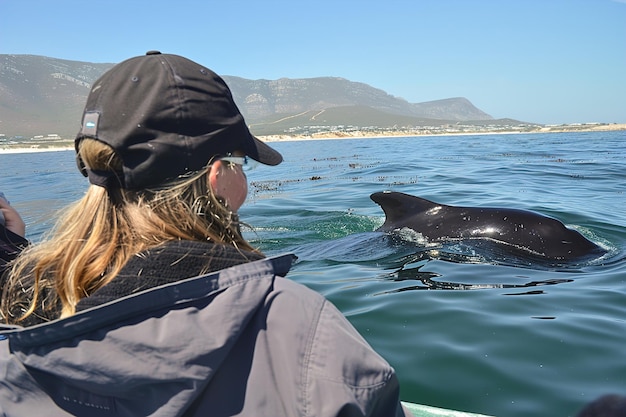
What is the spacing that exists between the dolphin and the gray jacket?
5.86 meters

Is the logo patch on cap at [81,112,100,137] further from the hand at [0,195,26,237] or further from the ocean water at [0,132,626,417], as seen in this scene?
the hand at [0,195,26,237]

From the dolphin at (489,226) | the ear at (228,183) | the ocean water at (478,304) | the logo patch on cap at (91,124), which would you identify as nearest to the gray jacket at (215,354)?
the ear at (228,183)

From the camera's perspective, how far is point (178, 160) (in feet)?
5.97

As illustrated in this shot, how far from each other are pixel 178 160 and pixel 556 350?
→ 3620 millimetres

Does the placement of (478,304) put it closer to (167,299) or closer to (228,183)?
(228,183)

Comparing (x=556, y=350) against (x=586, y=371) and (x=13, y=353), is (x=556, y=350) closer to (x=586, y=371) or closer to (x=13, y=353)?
(x=586, y=371)

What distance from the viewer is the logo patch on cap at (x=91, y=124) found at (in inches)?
72.6

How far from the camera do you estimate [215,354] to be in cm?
145

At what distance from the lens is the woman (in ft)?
4.78

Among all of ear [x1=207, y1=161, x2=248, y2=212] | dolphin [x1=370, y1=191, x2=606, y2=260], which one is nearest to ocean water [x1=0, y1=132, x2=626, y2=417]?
dolphin [x1=370, y1=191, x2=606, y2=260]

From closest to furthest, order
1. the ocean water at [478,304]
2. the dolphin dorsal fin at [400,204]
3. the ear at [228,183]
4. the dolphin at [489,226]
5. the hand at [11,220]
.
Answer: the ear at [228,183], the hand at [11,220], the ocean water at [478,304], the dolphin at [489,226], the dolphin dorsal fin at [400,204]

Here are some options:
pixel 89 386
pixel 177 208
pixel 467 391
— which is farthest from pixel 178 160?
pixel 467 391

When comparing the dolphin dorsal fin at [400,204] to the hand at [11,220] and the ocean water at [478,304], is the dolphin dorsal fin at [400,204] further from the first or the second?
the hand at [11,220]

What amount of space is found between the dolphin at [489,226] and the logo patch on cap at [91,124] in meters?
6.03
